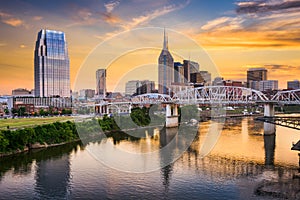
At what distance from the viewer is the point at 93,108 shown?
3644 cm

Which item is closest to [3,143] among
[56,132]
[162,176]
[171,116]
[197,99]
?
[56,132]

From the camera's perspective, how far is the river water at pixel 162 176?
32.2 ft

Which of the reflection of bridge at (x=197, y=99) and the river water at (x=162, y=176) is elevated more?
the reflection of bridge at (x=197, y=99)

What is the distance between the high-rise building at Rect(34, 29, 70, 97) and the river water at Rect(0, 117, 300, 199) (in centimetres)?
5096

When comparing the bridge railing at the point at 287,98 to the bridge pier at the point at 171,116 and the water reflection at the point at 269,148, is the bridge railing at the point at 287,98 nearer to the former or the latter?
the water reflection at the point at 269,148

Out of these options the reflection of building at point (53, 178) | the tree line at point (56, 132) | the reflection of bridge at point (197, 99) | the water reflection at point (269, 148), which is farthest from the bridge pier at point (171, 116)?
the reflection of building at point (53, 178)

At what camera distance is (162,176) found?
11.8 metres

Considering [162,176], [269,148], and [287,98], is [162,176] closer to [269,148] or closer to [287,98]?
[269,148]

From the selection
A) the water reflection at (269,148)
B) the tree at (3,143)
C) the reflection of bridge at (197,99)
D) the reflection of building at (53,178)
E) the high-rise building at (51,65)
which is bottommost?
the reflection of building at (53,178)

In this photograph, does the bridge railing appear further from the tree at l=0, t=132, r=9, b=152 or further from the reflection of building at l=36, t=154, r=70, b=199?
the tree at l=0, t=132, r=9, b=152

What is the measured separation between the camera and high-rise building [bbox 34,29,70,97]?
210 ft

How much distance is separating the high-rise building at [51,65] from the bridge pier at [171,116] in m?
40.6

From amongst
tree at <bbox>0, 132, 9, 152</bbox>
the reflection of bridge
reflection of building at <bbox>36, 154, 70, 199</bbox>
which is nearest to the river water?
reflection of building at <bbox>36, 154, 70, 199</bbox>

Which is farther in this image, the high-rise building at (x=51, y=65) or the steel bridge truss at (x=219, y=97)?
the high-rise building at (x=51, y=65)
